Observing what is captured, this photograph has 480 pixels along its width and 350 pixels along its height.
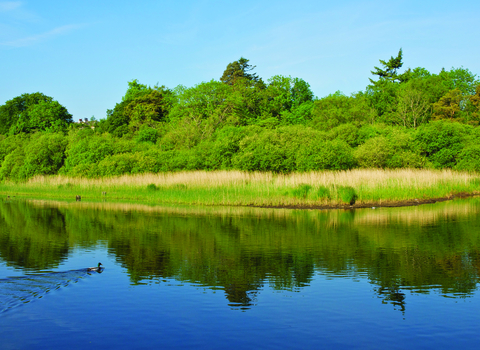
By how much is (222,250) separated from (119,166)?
26.7 meters

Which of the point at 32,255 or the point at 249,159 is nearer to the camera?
the point at 32,255

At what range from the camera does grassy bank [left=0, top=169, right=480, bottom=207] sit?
82.6 feet

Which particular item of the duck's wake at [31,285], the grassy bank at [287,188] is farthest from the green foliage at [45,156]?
the duck's wake at [31,285]

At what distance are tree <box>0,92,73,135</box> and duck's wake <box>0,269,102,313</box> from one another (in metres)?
60.5

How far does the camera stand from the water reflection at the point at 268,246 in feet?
31.8

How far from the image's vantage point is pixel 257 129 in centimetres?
4347

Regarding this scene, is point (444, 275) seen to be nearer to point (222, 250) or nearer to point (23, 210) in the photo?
point (222, 250)

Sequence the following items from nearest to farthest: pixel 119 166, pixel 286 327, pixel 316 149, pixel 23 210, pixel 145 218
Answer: pixel 286 327 → pixel 145 218 → pixel 23 210 → pixel 316 149 → pixel 119 166

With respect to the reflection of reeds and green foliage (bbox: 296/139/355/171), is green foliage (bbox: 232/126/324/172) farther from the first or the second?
the reflection of reeds

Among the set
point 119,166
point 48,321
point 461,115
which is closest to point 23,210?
point 119,166

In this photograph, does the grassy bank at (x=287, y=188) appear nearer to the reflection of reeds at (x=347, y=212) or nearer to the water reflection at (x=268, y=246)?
the reflection of reeds at (x=347, y=212)

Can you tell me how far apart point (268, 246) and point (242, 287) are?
436 cm

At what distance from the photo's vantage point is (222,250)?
42.2 ft

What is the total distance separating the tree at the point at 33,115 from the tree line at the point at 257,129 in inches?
6.2
